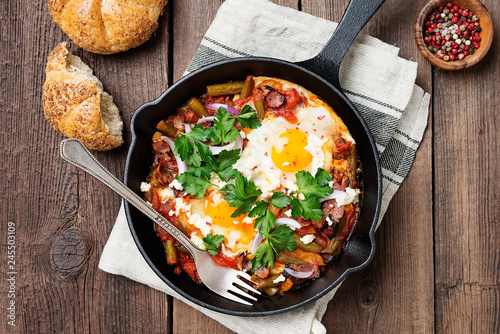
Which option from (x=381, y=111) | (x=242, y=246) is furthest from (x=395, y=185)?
(x=242, y=246)

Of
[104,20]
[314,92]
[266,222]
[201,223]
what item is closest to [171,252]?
[201,223]

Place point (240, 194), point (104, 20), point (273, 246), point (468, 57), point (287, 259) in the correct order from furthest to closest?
point (468, 57) → point (104, 20) → point (287, 259) → point (273, 246) → point (240, 194)

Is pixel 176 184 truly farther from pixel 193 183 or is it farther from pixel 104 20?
pixel 104 20

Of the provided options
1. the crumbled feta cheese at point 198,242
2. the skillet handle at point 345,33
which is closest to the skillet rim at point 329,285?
the skillet handle at point 345,33

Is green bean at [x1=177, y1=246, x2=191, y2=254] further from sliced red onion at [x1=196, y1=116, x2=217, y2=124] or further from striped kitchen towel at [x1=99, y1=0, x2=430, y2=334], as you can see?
sliced red onion at [x1=196, y1=116, x2=217, y2=124]

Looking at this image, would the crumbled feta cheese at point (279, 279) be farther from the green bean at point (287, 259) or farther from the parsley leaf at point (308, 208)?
the parsley leaf at point (308, 208)

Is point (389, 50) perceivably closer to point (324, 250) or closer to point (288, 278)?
point (324, 250)
